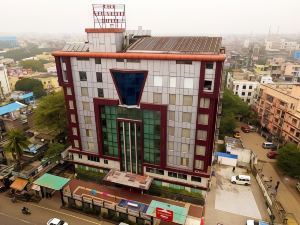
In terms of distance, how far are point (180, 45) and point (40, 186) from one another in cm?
4101

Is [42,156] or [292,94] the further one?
[292,94]

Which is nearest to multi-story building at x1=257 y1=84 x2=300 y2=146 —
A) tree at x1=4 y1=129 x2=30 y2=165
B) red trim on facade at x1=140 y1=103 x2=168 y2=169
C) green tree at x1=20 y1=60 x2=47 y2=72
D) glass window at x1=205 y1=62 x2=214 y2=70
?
glass window at x1=205 y1=62 x2=214 y2=70

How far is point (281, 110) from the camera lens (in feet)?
250

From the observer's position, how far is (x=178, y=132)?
46.0 m

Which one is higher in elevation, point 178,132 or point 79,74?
point 79,74

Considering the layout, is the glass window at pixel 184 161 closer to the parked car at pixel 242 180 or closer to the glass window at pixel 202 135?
the glass window at pixel 202 135

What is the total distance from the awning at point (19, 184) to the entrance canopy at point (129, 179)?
17.7 m

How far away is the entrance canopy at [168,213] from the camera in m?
40.3

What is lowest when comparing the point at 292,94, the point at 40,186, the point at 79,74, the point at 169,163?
the point at 40,186

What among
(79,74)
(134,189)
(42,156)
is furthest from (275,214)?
(42,156)

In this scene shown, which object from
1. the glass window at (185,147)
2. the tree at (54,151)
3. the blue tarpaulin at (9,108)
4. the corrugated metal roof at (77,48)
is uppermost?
the corrugated metal roof at (77,48)

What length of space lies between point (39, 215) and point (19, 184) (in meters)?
9.02

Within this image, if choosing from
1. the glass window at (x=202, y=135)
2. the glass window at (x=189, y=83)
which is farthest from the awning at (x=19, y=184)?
the glass window at (x=189, y=83)

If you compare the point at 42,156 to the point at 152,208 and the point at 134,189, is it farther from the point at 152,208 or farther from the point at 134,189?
the point at 152,208
